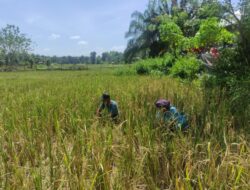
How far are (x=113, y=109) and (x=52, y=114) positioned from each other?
1.05 metres

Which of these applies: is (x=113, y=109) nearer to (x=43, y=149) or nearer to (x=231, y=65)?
(x=43, y=149)

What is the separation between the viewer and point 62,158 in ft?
10.7

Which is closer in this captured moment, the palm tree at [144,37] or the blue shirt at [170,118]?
the blue shirt at [170,118]

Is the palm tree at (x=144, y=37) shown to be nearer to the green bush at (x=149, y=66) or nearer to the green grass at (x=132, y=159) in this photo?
the green bush at (x=149, y=66)

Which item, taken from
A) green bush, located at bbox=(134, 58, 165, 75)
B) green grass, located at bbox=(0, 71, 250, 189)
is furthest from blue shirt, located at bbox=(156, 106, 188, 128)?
green bush, located at bbox=(134, 58, 165, 75)

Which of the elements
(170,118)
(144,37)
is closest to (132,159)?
(170,118)

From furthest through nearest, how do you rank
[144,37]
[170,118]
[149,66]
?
[144,37], [149,66], [170,118]

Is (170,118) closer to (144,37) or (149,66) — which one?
(149,66)

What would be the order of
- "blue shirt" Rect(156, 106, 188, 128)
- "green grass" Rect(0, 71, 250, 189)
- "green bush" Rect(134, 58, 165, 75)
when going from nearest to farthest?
"green grass" Rect(0, 71, 250, 189), "blue shirt" Rect(156, 106, 188, 128), "green bush" Rect(134, 58, 165, 75)

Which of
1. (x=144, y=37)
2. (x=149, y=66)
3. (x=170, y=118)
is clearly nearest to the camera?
(x=170, y=118)

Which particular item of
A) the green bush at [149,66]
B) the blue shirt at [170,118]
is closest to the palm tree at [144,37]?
the green bush at [149,66]

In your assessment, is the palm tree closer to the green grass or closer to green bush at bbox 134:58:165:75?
green bush at bbox 134:58:165:75

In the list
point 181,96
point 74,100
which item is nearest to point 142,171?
point 181,96

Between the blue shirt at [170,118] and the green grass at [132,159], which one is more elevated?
the blue shirt at [170,118]
